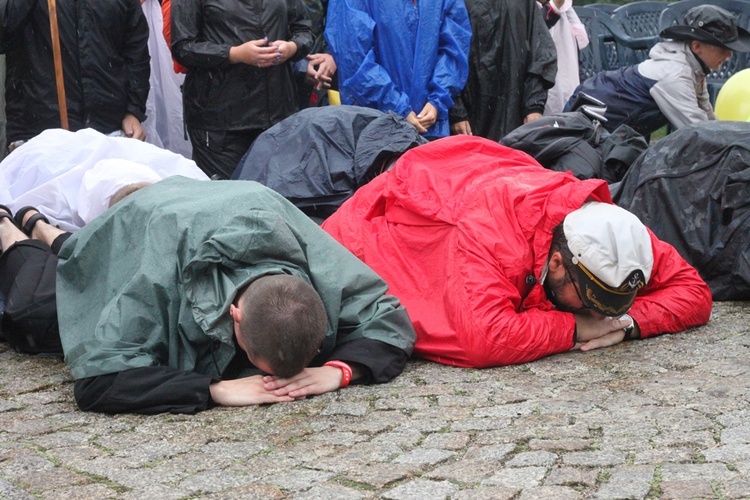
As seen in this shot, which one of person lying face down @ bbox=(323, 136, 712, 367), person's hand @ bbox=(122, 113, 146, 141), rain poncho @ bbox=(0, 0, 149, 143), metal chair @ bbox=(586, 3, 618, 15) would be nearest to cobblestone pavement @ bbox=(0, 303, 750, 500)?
person lying face down @ bbox=(323, 136, 712, 367)

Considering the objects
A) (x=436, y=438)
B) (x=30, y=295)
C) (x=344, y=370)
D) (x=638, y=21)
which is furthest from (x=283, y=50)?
(x=638, y=21)

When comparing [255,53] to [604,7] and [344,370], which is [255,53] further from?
[604,7]

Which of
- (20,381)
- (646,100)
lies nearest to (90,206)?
(20,381)

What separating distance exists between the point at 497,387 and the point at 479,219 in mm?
738

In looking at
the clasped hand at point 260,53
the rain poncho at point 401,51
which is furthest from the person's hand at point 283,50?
the rain poncho at point 401,51

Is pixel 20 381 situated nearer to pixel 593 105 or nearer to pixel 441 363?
pixel 441 363

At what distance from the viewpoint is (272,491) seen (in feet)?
Result: 11.1

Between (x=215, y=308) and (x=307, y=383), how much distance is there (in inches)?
18.8

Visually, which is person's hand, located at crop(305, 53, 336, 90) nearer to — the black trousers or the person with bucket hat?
the person with bucket hat

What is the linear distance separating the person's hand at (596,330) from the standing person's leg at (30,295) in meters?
2.28

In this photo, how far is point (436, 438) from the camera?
3.89 m

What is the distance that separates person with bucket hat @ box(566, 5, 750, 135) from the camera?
24.9 feet

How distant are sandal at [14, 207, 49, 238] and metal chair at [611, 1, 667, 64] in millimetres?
6416

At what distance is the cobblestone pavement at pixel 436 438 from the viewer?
3.41 m
